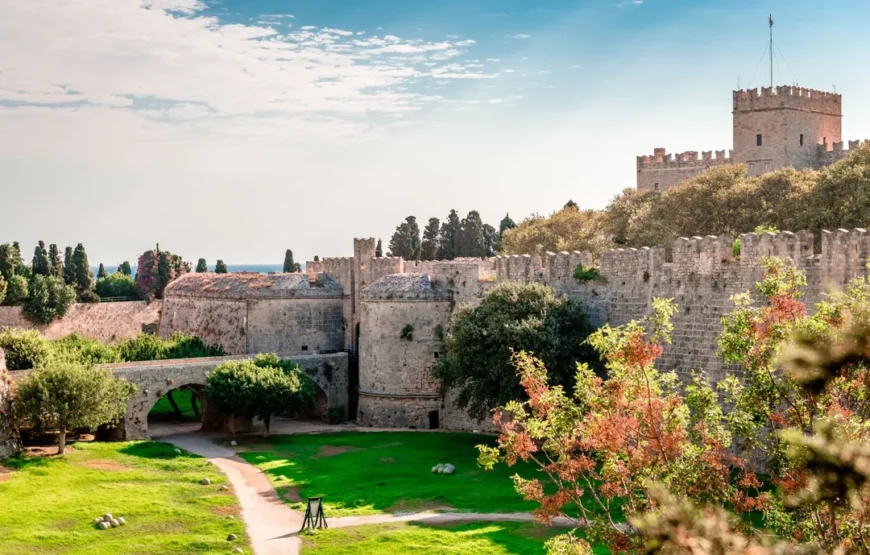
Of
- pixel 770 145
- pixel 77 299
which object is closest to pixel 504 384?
pixel 770 145

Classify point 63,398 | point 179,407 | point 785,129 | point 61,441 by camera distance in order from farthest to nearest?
point 785,129 → point 179,407 → point 61,441 → point 63,398

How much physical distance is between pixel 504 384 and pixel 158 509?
9.96 metres

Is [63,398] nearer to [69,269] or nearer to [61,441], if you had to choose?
[61,441]

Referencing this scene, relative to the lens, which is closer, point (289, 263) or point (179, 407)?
point (179, 407)

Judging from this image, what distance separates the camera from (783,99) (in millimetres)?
51938

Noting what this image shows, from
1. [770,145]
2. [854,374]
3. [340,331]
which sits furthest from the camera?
[770,145]

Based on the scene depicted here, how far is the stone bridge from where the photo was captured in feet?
115

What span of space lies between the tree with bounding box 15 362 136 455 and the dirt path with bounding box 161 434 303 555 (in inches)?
141

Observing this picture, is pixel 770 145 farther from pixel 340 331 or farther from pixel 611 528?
pixel 611 528

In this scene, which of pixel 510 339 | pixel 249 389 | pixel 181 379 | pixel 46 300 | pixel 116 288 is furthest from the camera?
pixel 116 288

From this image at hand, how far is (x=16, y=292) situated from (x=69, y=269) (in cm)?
866

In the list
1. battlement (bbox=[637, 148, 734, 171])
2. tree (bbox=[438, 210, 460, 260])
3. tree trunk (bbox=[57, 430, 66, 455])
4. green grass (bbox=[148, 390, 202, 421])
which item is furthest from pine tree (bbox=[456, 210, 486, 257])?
tree trunk (bbox=[57, 430, 66, 455])

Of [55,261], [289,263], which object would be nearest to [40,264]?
[55,261]

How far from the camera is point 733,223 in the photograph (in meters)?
39.5
